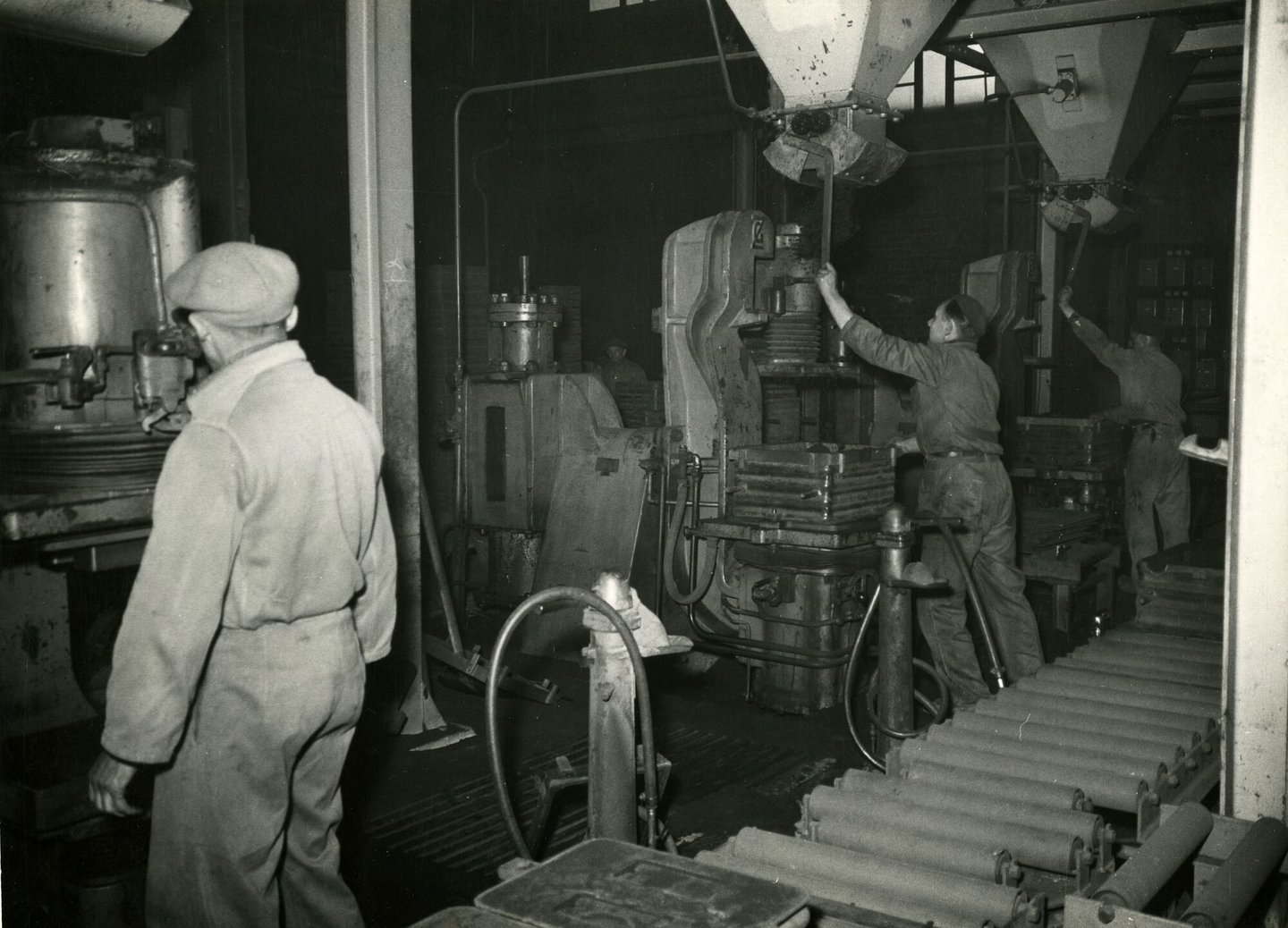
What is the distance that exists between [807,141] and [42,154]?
223 centimetres

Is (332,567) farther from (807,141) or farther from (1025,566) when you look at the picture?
(1025,566)

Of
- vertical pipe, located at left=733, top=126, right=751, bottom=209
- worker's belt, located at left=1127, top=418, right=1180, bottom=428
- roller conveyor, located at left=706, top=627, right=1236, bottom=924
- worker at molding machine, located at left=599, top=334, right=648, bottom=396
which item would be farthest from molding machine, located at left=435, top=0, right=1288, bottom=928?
worker at molding machine, located at left=599, top=334, right=648, bottom=396

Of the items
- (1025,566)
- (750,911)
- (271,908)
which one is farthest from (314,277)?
(750,911)

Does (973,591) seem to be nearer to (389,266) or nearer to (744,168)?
(389,266)

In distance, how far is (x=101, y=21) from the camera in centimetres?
315

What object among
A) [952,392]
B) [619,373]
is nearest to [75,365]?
[952,392]

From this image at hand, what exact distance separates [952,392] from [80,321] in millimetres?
3646

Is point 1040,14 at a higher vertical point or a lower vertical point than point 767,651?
higher

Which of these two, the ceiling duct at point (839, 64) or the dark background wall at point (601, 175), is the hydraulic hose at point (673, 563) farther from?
the dark background wall at point (601, 175)

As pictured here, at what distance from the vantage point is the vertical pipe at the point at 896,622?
12.4ft

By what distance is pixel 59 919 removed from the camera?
307 centimetres

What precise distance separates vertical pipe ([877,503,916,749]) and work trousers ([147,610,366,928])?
2.01m

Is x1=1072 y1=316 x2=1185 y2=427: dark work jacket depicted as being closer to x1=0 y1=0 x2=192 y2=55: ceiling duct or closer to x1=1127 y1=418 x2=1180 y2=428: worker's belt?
x1=1127 y1=418 x2=1180 y2=428: worker's belt

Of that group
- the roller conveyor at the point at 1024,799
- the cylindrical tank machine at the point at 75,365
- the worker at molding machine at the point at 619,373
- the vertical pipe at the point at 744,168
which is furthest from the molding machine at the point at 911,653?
the worker at molding machine at the point at 619,373
